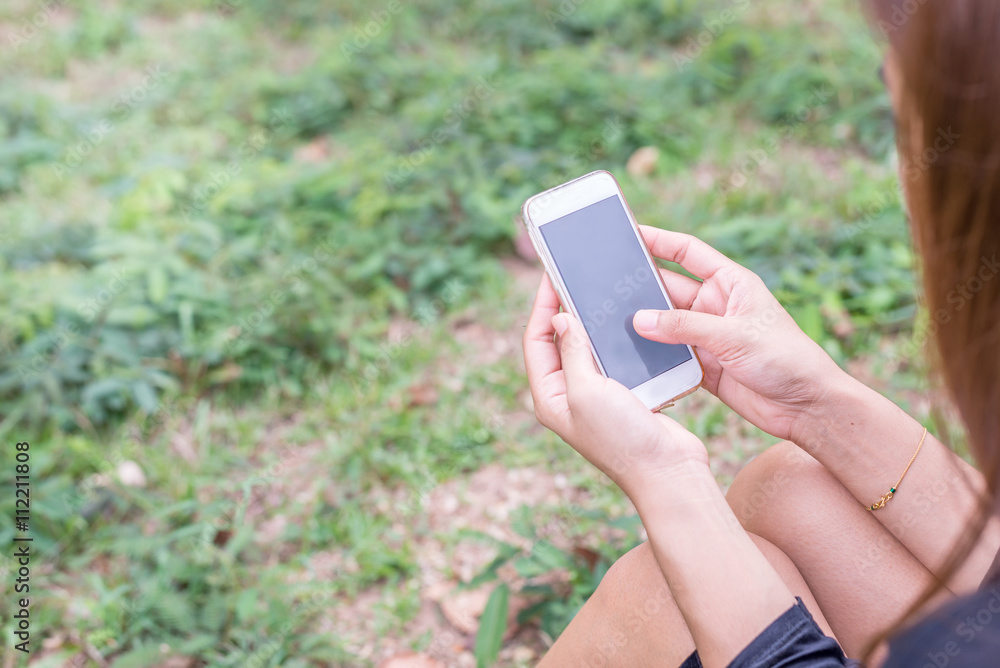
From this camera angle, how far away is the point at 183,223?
2809 millimetres

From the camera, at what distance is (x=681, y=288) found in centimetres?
157

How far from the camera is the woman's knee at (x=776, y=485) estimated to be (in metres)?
1.38

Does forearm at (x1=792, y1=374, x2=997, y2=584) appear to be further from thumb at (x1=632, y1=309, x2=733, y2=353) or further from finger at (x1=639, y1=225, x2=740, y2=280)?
finger at (x1=639, y1=225, x2=740, y2=280)

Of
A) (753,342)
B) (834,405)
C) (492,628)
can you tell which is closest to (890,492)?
(834,405)

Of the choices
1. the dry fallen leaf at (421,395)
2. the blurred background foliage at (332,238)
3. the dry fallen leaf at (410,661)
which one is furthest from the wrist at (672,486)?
the dry fallen leaf at (421,395)

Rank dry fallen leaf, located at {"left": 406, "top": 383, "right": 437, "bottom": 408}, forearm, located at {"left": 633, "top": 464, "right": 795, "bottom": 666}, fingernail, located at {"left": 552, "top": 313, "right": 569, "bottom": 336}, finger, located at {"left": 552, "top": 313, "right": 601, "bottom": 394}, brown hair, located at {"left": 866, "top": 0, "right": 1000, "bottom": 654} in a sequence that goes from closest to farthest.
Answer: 1. brown hair, located at {"left": 866, "top": 0, "right": 1000, "bottom": 654}
2. forearm, located at {"left": 633, "top": 464, "right": 795, "bottom": 666}
3. finger, located at {"left": 552, "top": 313, "right": 601, "bottom": 394}
4. fingernail, located at {"left": 552, "top": 313, "right": 569, "bottom": 336}
5. dry fallen leaf, located at {"left": 406, "top": 383, "right": 437, "bottom": 408}

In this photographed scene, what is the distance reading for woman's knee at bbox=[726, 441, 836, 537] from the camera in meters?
1.38

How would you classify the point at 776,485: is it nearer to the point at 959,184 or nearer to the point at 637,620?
the point at 637,620

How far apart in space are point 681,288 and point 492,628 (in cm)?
93

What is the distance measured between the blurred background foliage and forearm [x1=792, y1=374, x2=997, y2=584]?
75 cm

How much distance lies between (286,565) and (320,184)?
161 cm

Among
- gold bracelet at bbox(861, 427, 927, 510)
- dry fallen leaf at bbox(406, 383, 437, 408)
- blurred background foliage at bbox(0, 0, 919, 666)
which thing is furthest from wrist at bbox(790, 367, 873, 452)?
dry fallen leaf at bbox(406, 383, 437, 408)

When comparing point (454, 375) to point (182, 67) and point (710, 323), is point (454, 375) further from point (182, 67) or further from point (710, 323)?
point (182, 67)

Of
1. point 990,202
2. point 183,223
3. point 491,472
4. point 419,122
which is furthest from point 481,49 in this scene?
point 990,202
